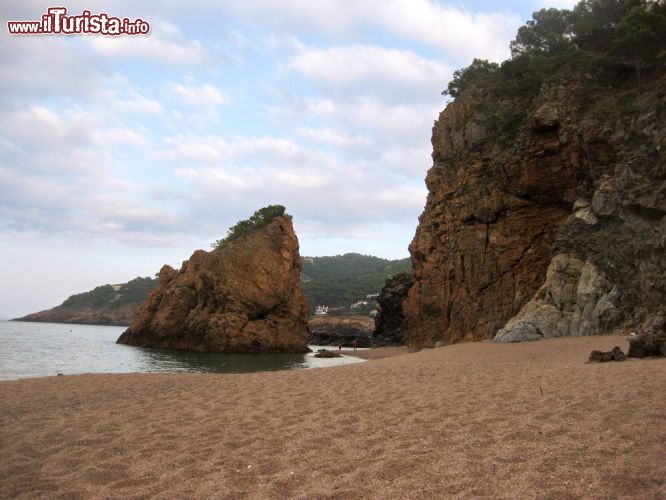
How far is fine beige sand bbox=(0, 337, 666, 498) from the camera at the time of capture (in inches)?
193

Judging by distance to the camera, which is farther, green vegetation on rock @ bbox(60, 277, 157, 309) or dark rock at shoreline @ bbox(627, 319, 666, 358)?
green vegetation on rock @ bbox(60, 277, 157, 309)

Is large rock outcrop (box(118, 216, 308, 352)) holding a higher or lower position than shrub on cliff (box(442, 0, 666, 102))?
lower

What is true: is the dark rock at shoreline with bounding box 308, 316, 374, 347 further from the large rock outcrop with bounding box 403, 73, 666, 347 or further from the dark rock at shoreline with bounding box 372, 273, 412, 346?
the large rock outcrop with bounding box 403, 73, 666, 347

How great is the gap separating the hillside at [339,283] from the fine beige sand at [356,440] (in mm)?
95577

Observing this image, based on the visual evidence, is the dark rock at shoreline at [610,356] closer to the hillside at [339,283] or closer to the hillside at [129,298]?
the hillside at [339,283]

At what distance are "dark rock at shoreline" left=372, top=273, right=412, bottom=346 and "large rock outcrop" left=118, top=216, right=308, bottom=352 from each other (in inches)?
614

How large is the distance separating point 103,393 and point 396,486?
965cm

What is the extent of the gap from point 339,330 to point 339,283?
54.3 meters

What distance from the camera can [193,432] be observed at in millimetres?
7578

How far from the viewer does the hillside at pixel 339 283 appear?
122m

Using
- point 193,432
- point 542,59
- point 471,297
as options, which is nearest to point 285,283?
point 471,297

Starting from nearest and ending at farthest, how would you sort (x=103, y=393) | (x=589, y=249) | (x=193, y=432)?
(x=193, y=432)
(x=103, y=393)
(x=589, y=249)

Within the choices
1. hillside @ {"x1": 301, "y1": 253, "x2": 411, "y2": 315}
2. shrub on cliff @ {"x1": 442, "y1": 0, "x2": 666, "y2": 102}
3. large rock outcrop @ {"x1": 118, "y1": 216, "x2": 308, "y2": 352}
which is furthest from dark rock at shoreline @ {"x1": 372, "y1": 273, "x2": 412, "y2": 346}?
hillside @ {"x1": 301, "y1": 253, "x2": 411, "y2": 315}

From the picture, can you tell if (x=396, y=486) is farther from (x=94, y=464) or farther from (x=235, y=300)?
(x=235, y=300)
